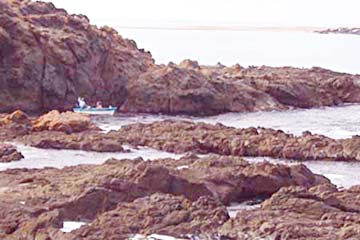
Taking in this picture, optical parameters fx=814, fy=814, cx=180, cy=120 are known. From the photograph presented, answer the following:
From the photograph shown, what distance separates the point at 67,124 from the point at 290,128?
37.9ft

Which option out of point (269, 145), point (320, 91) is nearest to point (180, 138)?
point (269, 145)

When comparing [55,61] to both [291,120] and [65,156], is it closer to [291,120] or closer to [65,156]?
[291,120]

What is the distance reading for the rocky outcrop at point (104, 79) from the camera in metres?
44.8

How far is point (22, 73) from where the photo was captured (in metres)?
44.4

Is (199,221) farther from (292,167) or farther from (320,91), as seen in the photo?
(320,91)

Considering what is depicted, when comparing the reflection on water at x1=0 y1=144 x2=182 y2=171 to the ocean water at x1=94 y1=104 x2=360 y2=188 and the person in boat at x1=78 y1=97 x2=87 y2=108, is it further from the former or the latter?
the person in boat at x1=78 y1=97 x2=87 y2=108

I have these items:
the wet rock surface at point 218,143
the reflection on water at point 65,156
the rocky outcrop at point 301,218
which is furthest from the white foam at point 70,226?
the wet rock surface at point 218,143

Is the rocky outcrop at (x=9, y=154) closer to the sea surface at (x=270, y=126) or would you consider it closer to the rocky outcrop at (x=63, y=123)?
the sea surface at (x=270, y=126)

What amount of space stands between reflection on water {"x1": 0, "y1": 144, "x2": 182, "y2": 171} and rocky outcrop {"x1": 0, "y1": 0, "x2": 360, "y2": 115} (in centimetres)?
1313

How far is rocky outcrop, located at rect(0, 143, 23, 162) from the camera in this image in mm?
28422

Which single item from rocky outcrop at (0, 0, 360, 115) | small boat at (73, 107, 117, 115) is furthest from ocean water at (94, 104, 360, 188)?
small boat at (73, 107, 117, 115)

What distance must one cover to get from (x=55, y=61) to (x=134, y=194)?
27455mm

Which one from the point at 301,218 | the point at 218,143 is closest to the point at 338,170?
the point at 218,143

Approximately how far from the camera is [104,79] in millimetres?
49281
